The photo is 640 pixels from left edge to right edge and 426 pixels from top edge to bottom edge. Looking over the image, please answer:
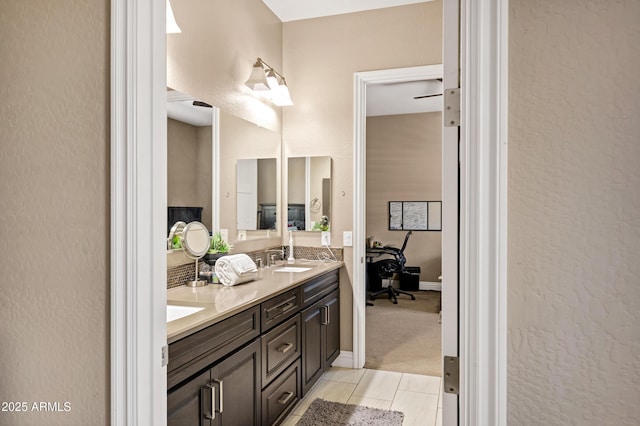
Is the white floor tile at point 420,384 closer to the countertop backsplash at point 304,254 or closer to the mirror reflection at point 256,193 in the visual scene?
the countertop backsplash at point 304,254

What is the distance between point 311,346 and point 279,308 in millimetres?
685

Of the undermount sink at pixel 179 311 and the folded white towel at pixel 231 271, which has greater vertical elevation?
the folded white towel at pixel 231 271

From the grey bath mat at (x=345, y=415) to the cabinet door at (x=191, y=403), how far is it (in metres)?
1.05

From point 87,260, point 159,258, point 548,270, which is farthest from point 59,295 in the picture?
point 548,270

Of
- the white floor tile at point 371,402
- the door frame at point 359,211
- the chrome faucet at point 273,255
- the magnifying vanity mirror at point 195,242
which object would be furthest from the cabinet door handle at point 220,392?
the door frame at point 359,211

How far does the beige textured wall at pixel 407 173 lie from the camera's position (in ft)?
23.2

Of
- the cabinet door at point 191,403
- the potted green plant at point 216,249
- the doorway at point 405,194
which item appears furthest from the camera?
the doorway at point 405,194

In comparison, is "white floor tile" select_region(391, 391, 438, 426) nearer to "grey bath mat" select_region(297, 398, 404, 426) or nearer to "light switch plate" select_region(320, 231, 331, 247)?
"grey bath mat" select_region(297, 398, 404, 426)

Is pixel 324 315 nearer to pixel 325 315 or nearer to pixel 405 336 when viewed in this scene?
pixel 325 315

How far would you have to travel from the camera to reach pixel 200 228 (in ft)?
8.43

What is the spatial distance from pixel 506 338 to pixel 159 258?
873mm

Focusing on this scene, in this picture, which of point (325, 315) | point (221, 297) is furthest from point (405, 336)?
point (221, 297)

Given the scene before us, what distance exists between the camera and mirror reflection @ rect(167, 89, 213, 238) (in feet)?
7.88

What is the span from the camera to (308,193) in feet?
12.1
